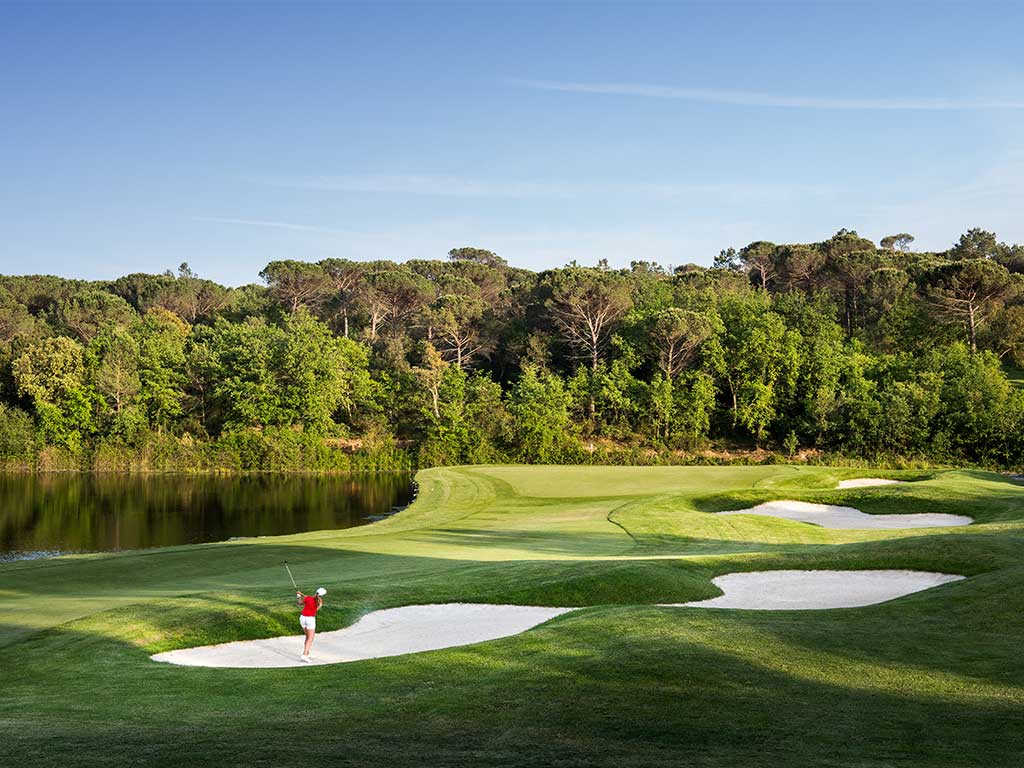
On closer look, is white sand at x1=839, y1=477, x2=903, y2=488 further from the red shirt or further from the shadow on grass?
the red shirt

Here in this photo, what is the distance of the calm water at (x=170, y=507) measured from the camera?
33188 millimetres

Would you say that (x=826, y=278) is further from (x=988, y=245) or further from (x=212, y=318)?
(x=212, y=318)

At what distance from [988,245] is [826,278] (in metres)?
47.0

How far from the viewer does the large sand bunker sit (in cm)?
1495

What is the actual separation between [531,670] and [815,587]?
10401 mm

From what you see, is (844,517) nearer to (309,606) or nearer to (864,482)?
(864,482)

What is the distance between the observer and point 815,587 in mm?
18953

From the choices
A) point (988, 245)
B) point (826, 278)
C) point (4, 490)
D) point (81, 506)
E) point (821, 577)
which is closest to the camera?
point (821, 577)

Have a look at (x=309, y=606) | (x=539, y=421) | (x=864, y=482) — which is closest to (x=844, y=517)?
(x=864, y=482)

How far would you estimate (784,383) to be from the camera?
62.7 meters

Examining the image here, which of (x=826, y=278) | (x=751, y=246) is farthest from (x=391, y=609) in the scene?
(x=751, y=246)

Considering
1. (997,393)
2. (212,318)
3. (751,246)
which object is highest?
(751,246)

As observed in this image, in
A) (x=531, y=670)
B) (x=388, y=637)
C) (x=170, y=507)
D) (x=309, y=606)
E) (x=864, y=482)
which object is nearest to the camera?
(x=531, y=670)

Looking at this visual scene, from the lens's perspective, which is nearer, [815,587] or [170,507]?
[815,587]
